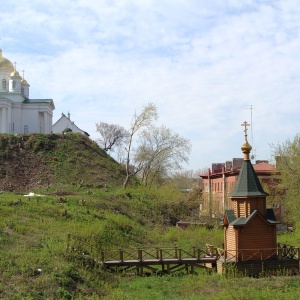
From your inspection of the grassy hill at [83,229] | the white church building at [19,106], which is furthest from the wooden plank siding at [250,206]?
the white church building at [19,106]

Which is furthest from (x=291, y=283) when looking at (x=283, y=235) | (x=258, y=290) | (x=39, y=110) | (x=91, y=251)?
(x=39, y=110)

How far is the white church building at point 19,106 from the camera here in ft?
182

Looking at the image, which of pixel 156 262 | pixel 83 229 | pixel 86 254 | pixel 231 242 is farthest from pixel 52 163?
pixel 231 242

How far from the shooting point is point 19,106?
55500 millimetres

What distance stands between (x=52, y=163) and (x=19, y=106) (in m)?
10.2

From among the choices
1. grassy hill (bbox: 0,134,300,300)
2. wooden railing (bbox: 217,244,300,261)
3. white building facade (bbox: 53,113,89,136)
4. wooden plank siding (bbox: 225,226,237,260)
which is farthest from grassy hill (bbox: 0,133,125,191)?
wooden railing (bbox: 217,244,300,261)

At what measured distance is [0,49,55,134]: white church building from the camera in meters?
55.5

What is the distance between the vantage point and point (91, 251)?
24438mm

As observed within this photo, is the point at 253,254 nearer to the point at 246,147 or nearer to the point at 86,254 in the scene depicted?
the point at 246,147

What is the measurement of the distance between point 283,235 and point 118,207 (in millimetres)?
12120

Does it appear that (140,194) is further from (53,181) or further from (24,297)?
(24,297)

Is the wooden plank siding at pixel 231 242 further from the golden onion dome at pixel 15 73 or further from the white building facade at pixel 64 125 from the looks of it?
the white building facade at pixel 64 125

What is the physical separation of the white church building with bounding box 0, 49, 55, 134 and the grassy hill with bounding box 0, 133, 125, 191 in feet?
12.5

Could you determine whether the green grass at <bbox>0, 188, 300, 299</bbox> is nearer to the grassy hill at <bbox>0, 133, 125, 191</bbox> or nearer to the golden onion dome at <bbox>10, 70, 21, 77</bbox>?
the grassy hill at <bbox>0, 133, 125, 191</bbox>
